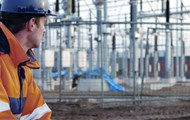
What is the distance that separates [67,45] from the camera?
1838 cm

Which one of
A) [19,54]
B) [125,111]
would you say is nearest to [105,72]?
[125,111]

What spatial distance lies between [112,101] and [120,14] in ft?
66.3

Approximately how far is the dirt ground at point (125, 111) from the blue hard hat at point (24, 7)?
23.6 ft

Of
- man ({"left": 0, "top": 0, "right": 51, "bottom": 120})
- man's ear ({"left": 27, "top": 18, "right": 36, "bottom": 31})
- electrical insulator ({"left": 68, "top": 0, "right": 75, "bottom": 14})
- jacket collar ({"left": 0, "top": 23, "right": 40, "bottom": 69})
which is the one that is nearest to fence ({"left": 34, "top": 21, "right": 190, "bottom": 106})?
electrical insulator ({"left": 68, "top": 0, "right": 75, "bottom": 14})

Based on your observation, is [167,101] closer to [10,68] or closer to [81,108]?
[81,108]

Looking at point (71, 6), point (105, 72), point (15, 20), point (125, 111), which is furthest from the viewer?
point (71, 6)

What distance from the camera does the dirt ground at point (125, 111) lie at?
31.0 ft

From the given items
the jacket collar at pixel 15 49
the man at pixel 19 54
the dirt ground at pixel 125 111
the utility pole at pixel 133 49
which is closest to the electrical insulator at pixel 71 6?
the utility pole at pixel 133 49

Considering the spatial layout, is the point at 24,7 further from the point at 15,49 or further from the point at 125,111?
the point at 125,111

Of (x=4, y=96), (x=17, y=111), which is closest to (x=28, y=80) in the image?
(x=17, y=111)

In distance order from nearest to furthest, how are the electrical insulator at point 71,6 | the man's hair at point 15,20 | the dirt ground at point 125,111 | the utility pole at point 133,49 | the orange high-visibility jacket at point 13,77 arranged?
the orange high-visibility jacket at point 13,77
the man's hair at point 15,20
the dirt ground at point 125,111
the utility pole at point 133,49
the electrical insulator at point 71,6

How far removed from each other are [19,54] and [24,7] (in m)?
0.23

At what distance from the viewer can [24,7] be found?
2055 millimetres

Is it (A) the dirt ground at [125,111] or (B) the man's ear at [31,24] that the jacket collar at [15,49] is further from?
(A) the dirt ground at [125,111]
